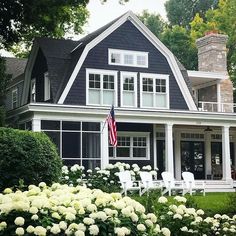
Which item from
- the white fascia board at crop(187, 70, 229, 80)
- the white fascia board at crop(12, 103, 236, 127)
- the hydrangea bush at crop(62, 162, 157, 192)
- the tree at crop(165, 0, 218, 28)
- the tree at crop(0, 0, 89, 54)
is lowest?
the hydrangea bush at crop(62, 162, 157, 192)

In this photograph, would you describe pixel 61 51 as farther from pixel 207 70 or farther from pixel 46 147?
pixel 46 147

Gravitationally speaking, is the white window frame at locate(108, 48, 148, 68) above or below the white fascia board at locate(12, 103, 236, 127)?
above

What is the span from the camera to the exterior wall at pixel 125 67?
25.0 metres

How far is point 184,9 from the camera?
→ 64.2 meters

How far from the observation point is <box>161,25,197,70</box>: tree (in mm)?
51375

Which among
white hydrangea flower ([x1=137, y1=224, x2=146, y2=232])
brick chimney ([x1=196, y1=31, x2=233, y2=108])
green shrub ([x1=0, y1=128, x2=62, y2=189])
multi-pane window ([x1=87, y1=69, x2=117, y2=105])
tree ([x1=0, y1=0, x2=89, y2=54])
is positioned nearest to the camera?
white hydrangea flower ([x1=137, y1=224, x2=146, y2=232])

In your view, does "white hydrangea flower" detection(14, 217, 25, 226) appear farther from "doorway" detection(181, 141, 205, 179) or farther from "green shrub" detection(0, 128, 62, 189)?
"doorway" detection(181, 141, 205, 179)

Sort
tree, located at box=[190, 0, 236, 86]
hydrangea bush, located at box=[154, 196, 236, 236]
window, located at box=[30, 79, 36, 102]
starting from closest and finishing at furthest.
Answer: hydrangea bush, located at box=[154, 196, 236, 236] < window, located at box=[30, 79, 36, 102] < tree, located at box=[190, 0, 236, 86]

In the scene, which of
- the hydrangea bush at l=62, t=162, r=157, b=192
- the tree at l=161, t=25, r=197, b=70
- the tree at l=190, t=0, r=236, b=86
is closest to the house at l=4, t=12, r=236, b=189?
the hydrangea bush at l=62, t=162, r=157, b=192

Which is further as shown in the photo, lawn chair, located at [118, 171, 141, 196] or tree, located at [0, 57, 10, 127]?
tree, located at [0, 57, 10, 127]

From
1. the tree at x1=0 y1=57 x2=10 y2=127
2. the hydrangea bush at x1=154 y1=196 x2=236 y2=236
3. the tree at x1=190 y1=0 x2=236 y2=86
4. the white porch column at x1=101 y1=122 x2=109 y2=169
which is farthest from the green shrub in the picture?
the tree at x1=190 y1=0 x2=236 y2=86

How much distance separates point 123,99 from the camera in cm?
2598

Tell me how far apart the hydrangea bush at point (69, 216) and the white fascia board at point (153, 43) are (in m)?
18.2

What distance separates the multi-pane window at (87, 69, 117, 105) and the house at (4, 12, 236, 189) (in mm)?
48
